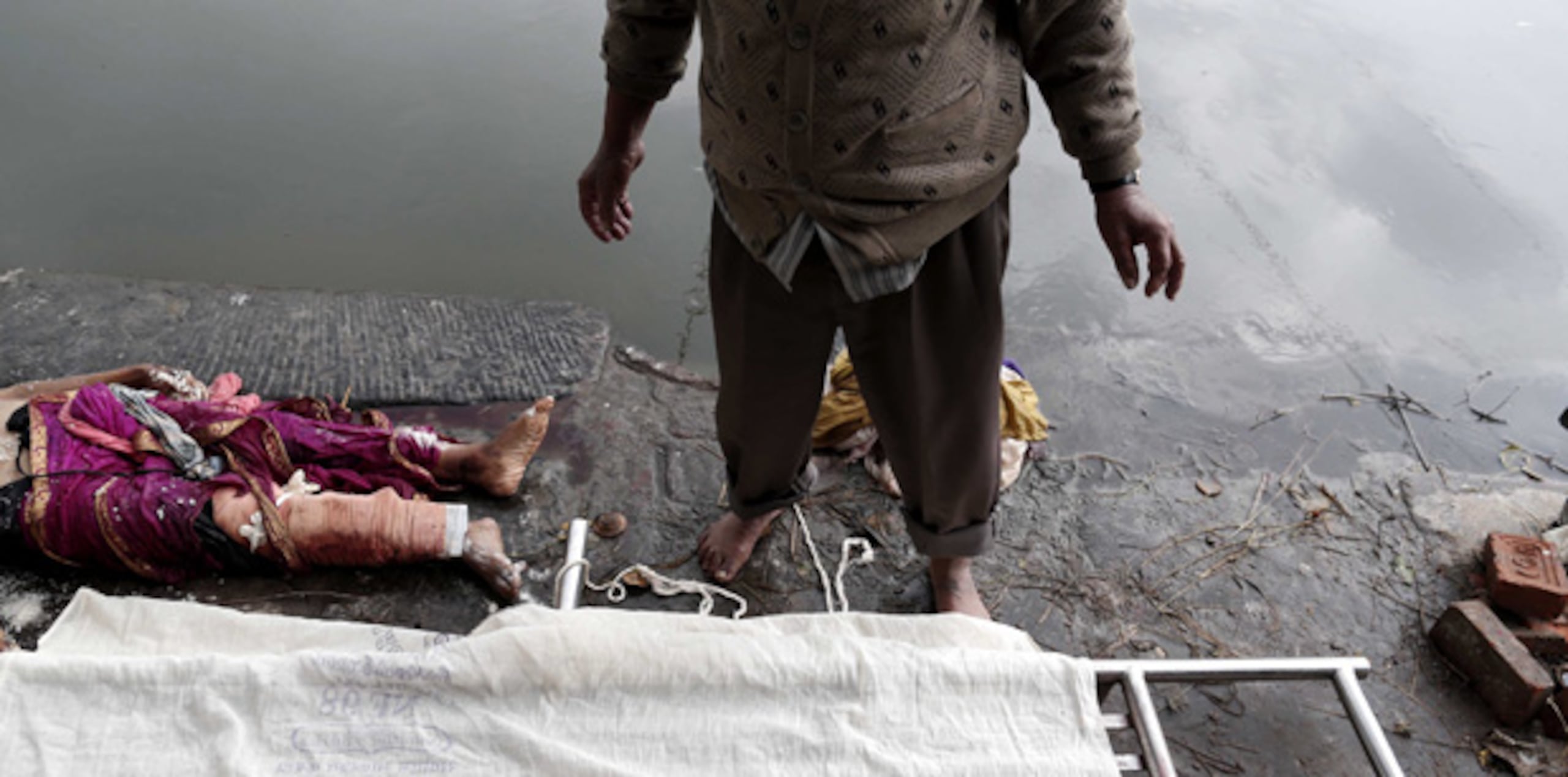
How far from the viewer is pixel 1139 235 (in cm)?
142

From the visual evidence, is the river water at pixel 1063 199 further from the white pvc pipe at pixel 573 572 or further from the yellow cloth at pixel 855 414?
the white pvc pipe at pixel 573 572

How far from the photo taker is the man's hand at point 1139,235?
55.2 inches

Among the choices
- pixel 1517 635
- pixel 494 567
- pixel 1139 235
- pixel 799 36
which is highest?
pixel 799 36

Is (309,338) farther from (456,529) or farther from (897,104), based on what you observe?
(897,104)

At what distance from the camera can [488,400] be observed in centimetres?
262

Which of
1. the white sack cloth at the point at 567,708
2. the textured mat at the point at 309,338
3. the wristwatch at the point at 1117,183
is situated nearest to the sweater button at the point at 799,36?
the wristwatch at the point at 1117,183

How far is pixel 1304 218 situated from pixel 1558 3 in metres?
3.33

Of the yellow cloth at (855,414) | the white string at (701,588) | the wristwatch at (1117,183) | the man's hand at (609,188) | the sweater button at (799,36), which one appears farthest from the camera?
the yellow cloth at (855,414)

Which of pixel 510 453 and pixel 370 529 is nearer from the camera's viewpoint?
pixel 370 529

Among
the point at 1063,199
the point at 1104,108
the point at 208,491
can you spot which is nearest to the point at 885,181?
the point at 1104,108

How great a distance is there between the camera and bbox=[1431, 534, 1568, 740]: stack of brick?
1941mm

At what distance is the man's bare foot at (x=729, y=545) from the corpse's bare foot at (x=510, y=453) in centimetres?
47

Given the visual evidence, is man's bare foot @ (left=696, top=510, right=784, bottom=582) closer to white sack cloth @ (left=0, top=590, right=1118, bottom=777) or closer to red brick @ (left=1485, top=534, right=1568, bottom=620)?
white sack cloth @ (left=0, top=590, right=1118, bottom=777)

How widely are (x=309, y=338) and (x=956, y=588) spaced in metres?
2.03
